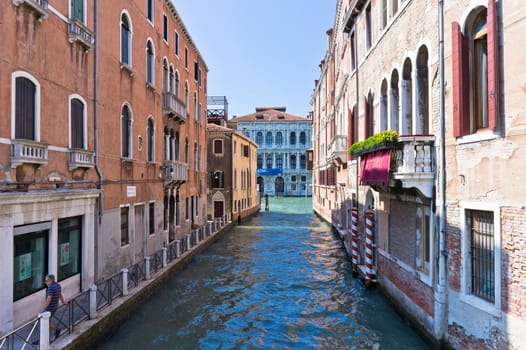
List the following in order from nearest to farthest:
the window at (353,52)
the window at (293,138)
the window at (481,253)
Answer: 1. the window at (481,253)
2. the window at (353,52)
3. the window at (293,138)

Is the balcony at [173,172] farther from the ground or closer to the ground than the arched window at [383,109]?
closer to the ground

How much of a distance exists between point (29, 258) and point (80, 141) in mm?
2866

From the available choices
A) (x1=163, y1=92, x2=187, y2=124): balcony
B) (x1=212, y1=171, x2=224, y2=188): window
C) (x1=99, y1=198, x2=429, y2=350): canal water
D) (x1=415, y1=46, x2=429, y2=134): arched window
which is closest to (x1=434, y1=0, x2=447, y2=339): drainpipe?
(x1=99, y1=198, x2=429, y2=350): canal water

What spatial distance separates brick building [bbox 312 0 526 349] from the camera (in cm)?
511

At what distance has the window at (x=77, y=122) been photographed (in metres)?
8.66

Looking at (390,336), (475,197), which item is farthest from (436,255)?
(390,336)

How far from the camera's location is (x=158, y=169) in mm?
14188

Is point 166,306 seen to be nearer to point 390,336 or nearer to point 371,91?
→ point 390,336

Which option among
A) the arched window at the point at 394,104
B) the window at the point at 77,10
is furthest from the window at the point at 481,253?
the window at the point at 77,10

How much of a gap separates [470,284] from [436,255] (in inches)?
36.2

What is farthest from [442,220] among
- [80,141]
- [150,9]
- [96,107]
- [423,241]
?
[150,9]

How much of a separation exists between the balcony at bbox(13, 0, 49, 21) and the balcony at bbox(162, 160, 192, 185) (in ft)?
25.5

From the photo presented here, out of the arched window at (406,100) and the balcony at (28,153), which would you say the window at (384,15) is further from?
the balcony at (28,153)

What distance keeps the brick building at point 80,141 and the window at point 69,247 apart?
22 mm
